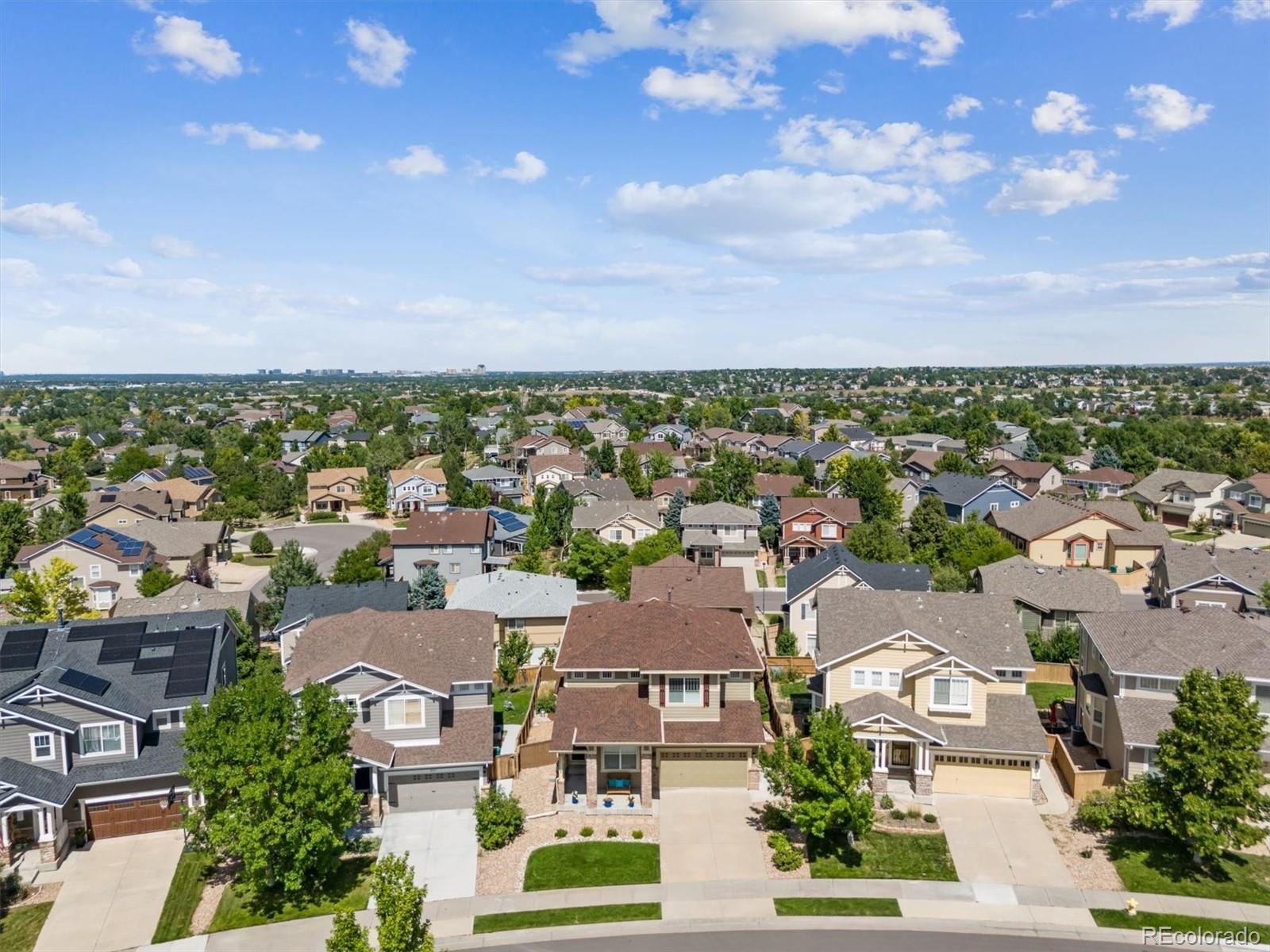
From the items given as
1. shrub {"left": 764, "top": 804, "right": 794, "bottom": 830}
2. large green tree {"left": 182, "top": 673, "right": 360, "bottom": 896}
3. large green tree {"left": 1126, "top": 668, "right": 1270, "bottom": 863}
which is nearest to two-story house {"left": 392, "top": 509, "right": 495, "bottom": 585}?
large green tree {"left": 182, "top": 673, "right": 360, "bottom": 896}

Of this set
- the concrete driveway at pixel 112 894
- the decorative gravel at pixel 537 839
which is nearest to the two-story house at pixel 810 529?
the decorative gravel at pixel 537 839

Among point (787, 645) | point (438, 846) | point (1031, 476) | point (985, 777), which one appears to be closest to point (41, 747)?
point (438, 846)

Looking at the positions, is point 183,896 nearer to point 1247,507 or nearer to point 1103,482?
point 1247,507

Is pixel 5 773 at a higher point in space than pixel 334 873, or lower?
higher

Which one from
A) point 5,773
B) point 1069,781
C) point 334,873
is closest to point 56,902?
point 5,773

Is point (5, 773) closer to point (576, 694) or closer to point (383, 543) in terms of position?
point (576, 694)
